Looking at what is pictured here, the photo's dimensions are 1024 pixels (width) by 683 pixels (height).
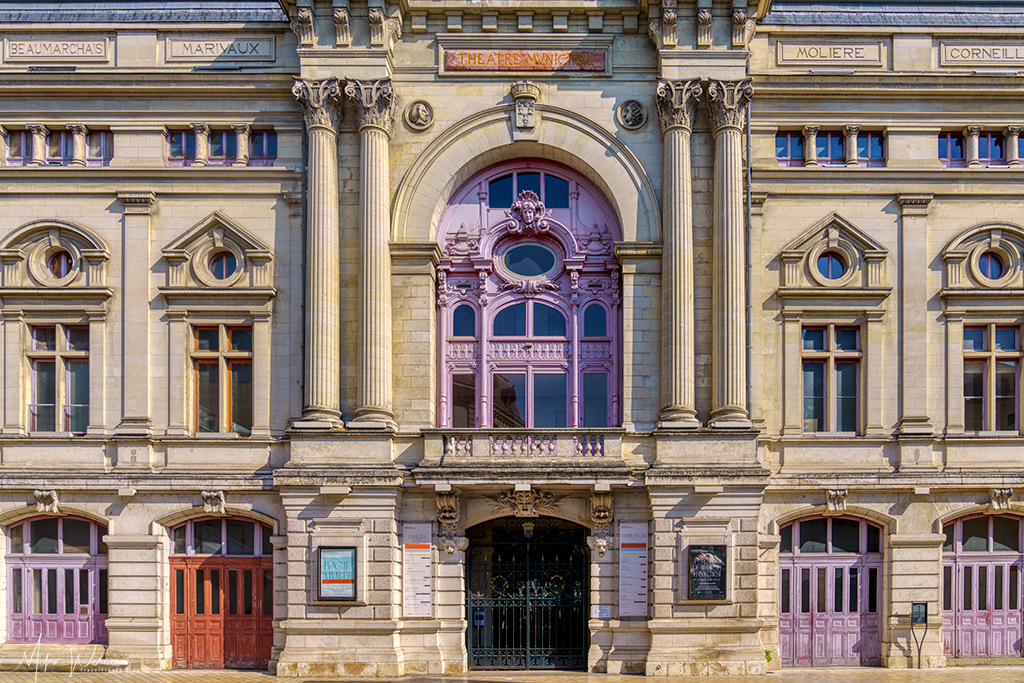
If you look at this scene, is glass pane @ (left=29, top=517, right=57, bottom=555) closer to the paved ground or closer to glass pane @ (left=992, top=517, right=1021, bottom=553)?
the paved ground

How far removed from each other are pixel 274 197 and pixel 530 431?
26.2 ft

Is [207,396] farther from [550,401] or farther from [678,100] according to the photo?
[678,100]

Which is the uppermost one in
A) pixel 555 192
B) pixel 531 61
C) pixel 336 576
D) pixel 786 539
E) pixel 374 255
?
pixel 531 61

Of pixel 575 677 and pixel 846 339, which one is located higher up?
pixel 846 339

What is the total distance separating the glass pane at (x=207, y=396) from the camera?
25.4m

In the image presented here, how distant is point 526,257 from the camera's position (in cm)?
2616

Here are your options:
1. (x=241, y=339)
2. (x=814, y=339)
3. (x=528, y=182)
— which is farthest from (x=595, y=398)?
(x=241, y=339)

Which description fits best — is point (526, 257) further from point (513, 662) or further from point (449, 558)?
point (513, 662)

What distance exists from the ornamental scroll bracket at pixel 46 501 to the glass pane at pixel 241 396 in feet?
13.5

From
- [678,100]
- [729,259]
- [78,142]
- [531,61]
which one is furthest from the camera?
[78,142]

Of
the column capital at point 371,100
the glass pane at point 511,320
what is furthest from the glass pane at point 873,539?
the column capital at point 371,100

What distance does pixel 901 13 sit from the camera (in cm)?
2703

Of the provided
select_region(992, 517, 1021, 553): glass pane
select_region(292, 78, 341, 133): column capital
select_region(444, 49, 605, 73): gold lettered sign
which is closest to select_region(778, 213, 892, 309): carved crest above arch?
select_region(992, 517, 1021, 553): glass pane

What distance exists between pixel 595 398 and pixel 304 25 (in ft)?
35.1
